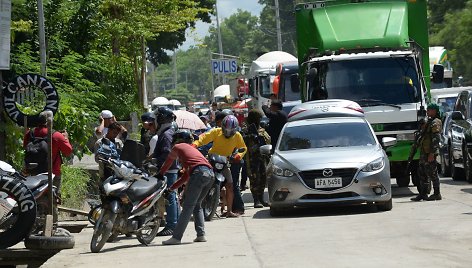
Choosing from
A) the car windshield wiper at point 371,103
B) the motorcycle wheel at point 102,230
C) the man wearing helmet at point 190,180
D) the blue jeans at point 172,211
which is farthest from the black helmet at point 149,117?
the car windshield wiper at point 371,103

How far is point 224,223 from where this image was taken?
18562mm

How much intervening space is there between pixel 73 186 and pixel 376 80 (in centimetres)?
629

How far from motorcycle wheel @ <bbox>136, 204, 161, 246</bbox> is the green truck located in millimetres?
7783

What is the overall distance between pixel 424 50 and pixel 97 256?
11.7 metres

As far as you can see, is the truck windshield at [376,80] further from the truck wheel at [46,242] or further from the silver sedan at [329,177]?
the truck wheel at [46,242]

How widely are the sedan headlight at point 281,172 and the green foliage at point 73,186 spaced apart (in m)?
3.77

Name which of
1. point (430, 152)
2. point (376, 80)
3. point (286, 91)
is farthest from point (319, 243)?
point (286, 91)

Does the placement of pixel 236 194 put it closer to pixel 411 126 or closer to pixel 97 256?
pixel 411 126

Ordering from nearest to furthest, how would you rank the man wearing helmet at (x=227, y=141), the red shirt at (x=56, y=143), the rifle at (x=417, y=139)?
the red shirt at (x=56, y=143), the man wearing helmet at (x=227, y=141), the rifle at (x=417, y=139)

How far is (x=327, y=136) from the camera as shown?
65.5 ft

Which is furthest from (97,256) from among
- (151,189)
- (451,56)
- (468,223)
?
(451,56)

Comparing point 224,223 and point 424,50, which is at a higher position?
point 424,50

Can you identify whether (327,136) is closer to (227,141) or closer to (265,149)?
(265,149)

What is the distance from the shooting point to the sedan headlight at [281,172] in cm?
1862
